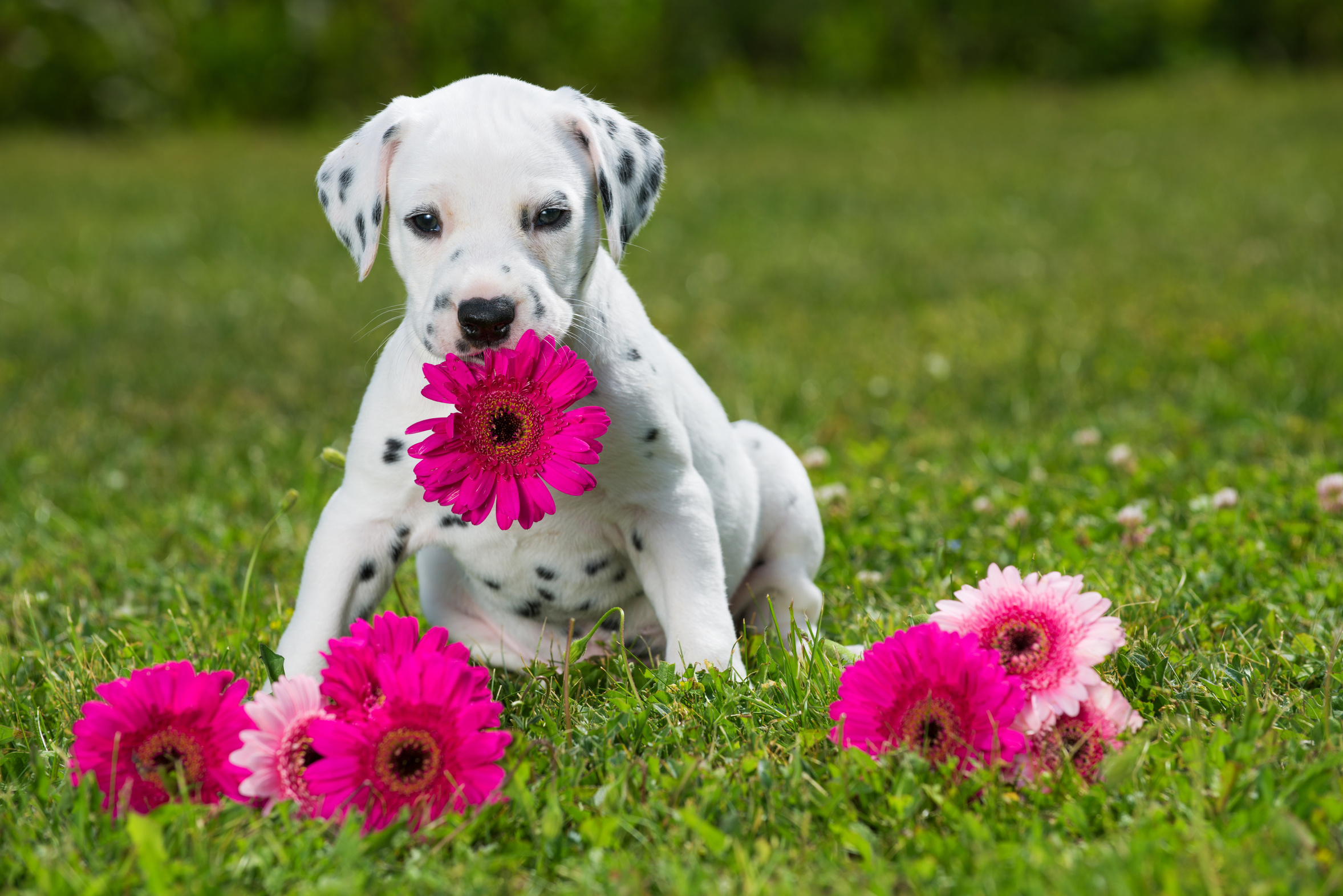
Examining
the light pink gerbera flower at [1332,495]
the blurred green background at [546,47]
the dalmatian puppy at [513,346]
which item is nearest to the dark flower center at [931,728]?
the dalmatian puppy at [513,346]

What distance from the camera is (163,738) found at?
232 cm

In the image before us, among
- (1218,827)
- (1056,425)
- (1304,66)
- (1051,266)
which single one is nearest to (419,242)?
(1218,827)

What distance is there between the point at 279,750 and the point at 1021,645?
142 centimetres

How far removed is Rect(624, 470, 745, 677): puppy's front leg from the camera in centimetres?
286

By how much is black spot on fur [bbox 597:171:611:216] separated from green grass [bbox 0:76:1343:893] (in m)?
1.11

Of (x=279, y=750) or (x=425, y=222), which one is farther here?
(x=425, y=222)

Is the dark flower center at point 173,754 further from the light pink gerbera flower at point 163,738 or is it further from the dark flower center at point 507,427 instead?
the dark flower center at point 507,427

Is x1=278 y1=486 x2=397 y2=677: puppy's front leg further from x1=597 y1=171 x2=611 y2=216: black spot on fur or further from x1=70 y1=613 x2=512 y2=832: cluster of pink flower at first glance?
x1=597 y1=171 x2=611 y2=216: black spot on fur

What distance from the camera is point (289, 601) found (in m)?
3.77

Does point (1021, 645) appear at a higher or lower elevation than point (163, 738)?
higher

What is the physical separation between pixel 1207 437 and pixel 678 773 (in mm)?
3411

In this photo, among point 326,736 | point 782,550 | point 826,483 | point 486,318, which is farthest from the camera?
point 826,483

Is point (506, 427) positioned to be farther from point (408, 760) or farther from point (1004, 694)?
point (1004, 694)

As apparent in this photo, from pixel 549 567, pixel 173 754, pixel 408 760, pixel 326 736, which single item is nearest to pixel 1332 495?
pixel 549 567
